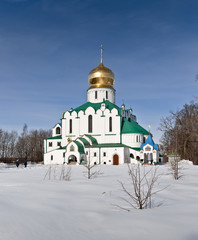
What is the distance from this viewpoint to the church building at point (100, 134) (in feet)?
123

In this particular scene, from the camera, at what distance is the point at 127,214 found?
15.8 feet

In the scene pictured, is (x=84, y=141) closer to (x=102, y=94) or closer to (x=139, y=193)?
(x=102, y=94)

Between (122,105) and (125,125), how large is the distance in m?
4.62

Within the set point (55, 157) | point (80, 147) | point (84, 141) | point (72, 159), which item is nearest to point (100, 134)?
point (84, 141)

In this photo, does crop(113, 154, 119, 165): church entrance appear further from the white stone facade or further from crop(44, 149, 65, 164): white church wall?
crop(44, 149, 65, 164): white church wall

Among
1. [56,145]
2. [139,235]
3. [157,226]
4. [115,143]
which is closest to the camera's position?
[139,235]

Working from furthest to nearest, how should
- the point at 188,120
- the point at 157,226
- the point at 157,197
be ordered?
the point at 188,120 < the point at 157,197 < the point at 157,226

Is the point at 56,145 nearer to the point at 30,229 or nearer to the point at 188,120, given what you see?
the point at 188,120

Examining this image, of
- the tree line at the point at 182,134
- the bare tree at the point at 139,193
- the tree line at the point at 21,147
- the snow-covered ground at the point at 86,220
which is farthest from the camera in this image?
the tree line at the point at 21,147

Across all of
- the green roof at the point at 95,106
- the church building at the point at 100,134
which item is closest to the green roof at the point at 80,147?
the church building at the point at 100,134

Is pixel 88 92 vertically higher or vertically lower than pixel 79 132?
higher

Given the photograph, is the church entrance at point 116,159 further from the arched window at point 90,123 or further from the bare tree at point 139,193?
the bare tree at point 139,193

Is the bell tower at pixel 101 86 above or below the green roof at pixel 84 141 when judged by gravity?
above

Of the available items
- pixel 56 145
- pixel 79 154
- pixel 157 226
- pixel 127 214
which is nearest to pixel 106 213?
pixel 127 214
